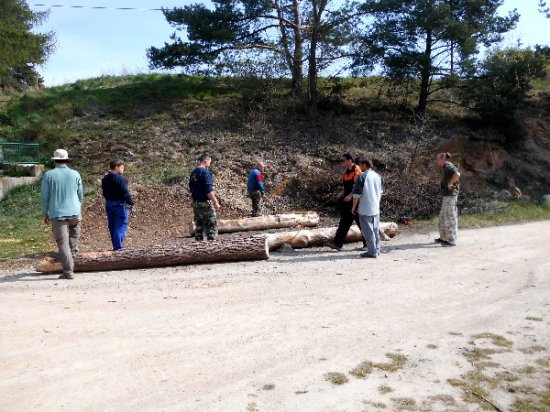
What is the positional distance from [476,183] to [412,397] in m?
15.3

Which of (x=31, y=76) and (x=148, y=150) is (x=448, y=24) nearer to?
(x=148, y=150)

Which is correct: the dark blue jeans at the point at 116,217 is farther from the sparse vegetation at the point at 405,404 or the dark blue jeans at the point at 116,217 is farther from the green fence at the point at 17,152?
the green fence at the point at 17,152

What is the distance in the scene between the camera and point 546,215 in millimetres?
15102

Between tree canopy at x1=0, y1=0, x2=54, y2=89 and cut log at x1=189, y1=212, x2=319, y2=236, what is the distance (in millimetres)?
16663

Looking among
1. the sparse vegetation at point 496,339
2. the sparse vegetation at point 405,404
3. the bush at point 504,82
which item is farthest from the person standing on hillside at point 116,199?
the bush at point 504,82

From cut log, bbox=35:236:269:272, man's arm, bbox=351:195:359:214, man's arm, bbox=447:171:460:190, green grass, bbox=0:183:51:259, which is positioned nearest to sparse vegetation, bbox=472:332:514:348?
man's arm, bbox=351:195:359:214

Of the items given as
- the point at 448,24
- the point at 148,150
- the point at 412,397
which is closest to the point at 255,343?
the point at 412,397

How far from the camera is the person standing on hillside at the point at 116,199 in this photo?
944 cm

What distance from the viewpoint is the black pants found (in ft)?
33.0

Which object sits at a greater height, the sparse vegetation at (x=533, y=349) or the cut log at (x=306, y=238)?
the cut log at (x=306, y=238)

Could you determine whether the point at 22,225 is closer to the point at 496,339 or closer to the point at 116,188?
the point at 116,188

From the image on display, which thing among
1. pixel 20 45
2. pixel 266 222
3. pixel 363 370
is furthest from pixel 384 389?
pixel 20 45

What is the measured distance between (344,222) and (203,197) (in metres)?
2.75

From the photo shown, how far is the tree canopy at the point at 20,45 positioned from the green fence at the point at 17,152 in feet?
25.3
